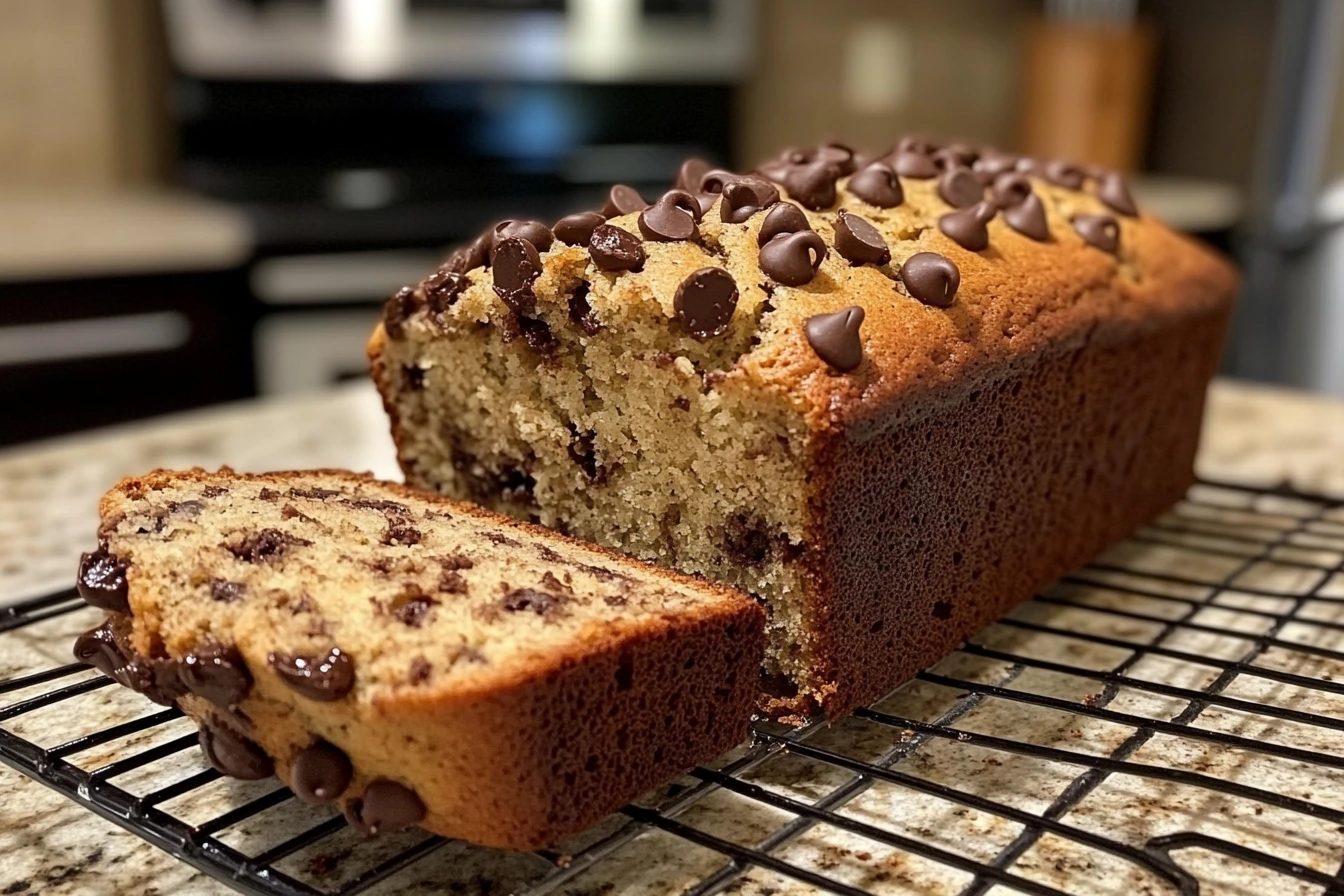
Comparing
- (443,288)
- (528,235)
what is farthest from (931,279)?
(443,288)

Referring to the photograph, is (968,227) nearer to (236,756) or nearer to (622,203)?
(622,203)

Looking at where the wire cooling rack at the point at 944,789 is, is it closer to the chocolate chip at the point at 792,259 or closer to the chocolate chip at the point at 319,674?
the chocolate chip at the point at 319,674

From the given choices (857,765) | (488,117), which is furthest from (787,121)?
(857,765)

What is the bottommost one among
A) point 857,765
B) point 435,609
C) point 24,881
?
point 24,881

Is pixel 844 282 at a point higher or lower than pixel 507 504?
higher

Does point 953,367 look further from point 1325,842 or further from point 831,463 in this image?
point 1325,842

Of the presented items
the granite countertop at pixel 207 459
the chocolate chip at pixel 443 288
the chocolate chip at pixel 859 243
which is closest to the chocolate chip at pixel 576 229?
the chocolate chip at pixel 443 288
